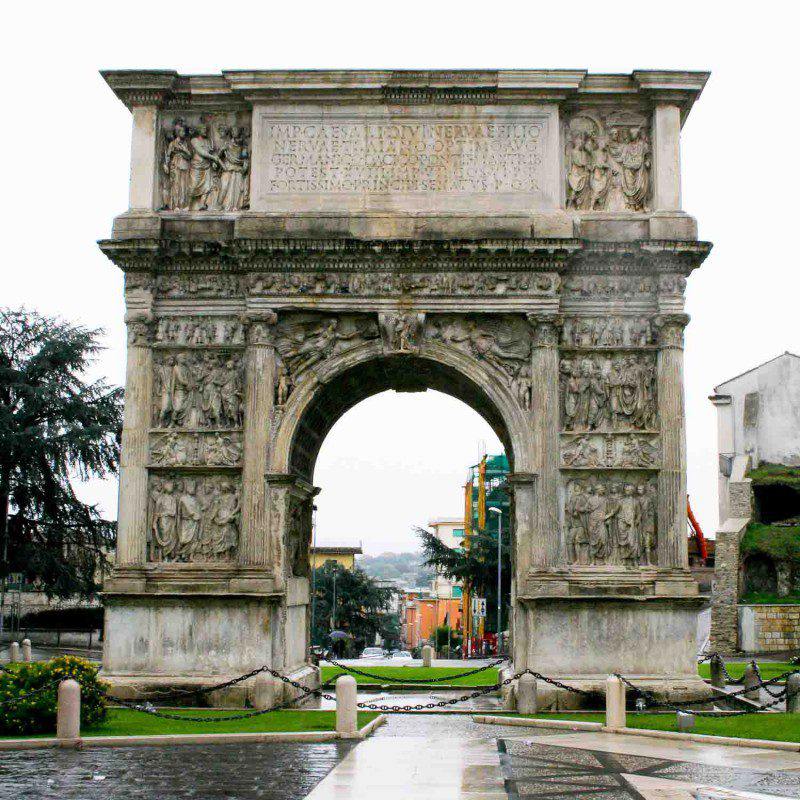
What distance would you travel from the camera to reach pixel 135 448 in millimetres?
21938

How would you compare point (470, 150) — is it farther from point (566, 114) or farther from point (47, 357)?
point (47, 357)

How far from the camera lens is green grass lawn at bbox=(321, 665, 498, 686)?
2730 cm

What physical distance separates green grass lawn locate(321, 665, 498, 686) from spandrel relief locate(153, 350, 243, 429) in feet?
22.7

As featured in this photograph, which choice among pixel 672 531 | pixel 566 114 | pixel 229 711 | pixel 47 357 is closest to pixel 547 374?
pixel 672 531

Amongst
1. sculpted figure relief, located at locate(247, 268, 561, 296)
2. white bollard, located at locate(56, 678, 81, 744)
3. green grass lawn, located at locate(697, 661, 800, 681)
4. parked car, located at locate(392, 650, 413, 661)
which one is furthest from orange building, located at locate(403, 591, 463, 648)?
white bollard, located at locate(56, 678, 81, 744)

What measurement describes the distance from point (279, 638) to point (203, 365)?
5.27 m

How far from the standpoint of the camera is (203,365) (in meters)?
22.4

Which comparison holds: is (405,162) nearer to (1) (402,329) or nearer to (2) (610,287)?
(1) (402,329)

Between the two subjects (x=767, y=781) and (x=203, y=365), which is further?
(x=203, y=365)

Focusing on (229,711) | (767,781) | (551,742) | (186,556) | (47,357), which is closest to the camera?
(767,781)

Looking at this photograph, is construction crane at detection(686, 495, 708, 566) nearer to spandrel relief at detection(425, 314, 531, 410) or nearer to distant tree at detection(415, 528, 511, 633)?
distant tree at detection(415, 528, 511, 633)

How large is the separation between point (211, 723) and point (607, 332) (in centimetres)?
1000

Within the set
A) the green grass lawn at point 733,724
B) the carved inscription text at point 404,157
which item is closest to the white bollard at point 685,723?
the green grass lawn at point 733,724

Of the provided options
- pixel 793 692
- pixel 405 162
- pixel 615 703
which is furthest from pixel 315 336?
pixel 793 692
